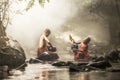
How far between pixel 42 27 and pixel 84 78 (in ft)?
48.2

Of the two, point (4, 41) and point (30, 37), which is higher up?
point (30, 37)

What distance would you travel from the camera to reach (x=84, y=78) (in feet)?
39.1

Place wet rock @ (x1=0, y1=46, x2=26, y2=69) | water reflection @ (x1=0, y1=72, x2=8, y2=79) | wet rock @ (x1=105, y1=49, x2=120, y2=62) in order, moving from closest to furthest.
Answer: water reflection @ (x1=0, y1=72, x2=8, y2=79) → wet rock @ (x1=0, y1=46, x2=26, y2=69) → wet rock @ (x1=105, y1=49, x2=120, y2=62)

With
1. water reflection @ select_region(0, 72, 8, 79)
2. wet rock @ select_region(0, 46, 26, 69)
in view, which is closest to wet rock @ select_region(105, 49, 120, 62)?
wet rock @ select_region(0, 46, 26, 69)

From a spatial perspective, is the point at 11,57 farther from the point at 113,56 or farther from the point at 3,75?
the point at 113,56

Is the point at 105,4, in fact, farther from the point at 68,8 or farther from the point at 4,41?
the point at 4,41

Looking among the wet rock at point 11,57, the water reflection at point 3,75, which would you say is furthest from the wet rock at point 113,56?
the water reflection at point 3,75

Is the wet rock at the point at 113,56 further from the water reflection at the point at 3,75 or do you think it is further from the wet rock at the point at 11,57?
the water reflection at the point at 3,75

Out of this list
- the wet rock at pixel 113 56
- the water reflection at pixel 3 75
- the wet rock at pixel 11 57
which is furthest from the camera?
the wet rock at pixel 113 56

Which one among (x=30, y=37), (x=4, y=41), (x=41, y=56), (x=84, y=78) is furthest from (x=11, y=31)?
(x=84, y=78)

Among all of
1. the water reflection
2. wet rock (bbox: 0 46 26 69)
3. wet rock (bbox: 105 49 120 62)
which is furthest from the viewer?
wet rock (bbox: 105 49 120 62)

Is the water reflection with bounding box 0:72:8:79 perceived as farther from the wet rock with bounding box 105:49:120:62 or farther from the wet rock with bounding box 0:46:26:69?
the wet rock with bounding box 105:49:120:62

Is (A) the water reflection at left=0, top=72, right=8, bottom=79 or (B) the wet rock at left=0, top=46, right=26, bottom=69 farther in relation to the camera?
(B) the wet rock at left=0, top=46, right=26, bottom=69

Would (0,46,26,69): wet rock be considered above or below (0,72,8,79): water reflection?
above
